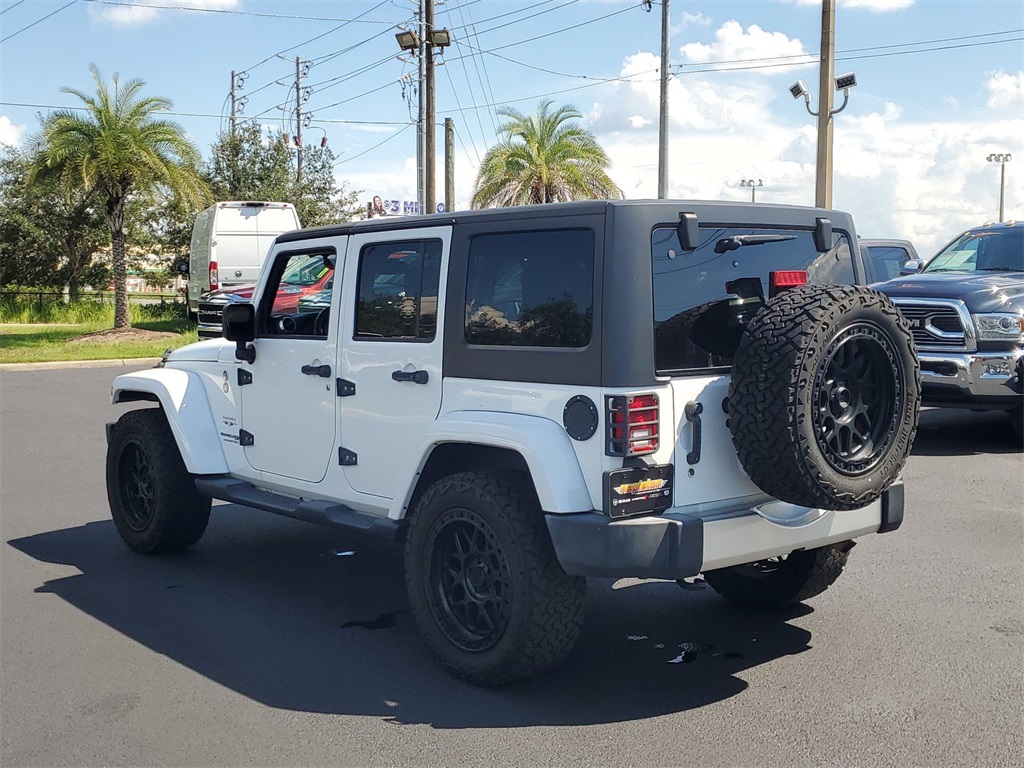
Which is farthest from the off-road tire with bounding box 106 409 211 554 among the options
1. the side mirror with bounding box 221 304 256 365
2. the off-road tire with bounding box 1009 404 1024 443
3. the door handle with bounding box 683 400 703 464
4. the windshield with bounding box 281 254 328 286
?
the off-road tire with bounding box 1009 404 1024 443

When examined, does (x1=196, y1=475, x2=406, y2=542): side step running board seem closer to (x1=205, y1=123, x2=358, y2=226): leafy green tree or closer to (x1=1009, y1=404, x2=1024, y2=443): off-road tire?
(x1=1009, y1=404, x2=1024, y2=443): off-road tire

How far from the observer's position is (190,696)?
443 centimetres

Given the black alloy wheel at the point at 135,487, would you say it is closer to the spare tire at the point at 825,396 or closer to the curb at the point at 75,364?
the spare tire at the point at 825,396

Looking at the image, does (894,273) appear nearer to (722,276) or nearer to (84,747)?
(722,276)

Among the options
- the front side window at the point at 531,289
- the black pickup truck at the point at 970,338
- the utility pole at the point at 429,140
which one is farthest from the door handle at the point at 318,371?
the utility pole at the point at 429,140

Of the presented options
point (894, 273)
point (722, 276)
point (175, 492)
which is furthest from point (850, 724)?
point (894, 273)

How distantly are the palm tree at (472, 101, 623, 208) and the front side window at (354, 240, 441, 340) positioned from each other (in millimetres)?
23916

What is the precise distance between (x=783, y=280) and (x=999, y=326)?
19.6ft

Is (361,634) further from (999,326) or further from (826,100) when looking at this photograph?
(826,100)

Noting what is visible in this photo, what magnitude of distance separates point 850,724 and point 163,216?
1195 inches

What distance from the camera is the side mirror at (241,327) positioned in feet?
19.1

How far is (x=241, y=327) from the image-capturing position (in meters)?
5.87

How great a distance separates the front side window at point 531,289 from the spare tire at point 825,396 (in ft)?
2.26

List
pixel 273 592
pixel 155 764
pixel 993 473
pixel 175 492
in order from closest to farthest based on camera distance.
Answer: pixel 155 764 → pixel 273 592 → pixel 175 492 → pixel 993 473
